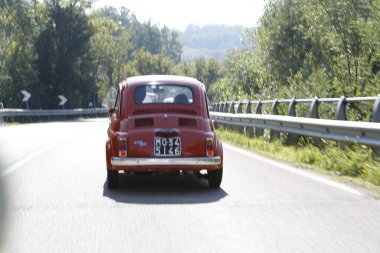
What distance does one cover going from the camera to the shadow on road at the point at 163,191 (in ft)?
24.4

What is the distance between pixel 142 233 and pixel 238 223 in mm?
992

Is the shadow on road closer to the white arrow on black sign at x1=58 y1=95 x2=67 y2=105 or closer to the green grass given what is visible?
the green grass

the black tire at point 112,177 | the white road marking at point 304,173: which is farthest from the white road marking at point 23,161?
the white road marking at point 304,173

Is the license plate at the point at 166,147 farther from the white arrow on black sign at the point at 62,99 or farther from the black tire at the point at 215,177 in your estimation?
the white arrow on black sign at the point at 62,99

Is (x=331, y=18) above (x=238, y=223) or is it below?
above

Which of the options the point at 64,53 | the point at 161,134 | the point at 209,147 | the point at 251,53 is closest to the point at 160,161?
the point at 161,134

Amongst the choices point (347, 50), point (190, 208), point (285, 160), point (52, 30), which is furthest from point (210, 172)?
point (52, 30)

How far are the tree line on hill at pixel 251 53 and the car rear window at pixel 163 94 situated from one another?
7077mm

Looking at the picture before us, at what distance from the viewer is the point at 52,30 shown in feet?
203

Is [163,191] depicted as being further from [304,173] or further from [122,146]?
[304,173]

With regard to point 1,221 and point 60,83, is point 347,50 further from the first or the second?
point 60,83

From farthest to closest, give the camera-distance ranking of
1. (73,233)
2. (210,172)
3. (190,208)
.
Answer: (210,172) < (190,208) < (73,233)

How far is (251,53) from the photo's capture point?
148ft

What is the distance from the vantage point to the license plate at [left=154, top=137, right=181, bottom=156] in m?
8.08
